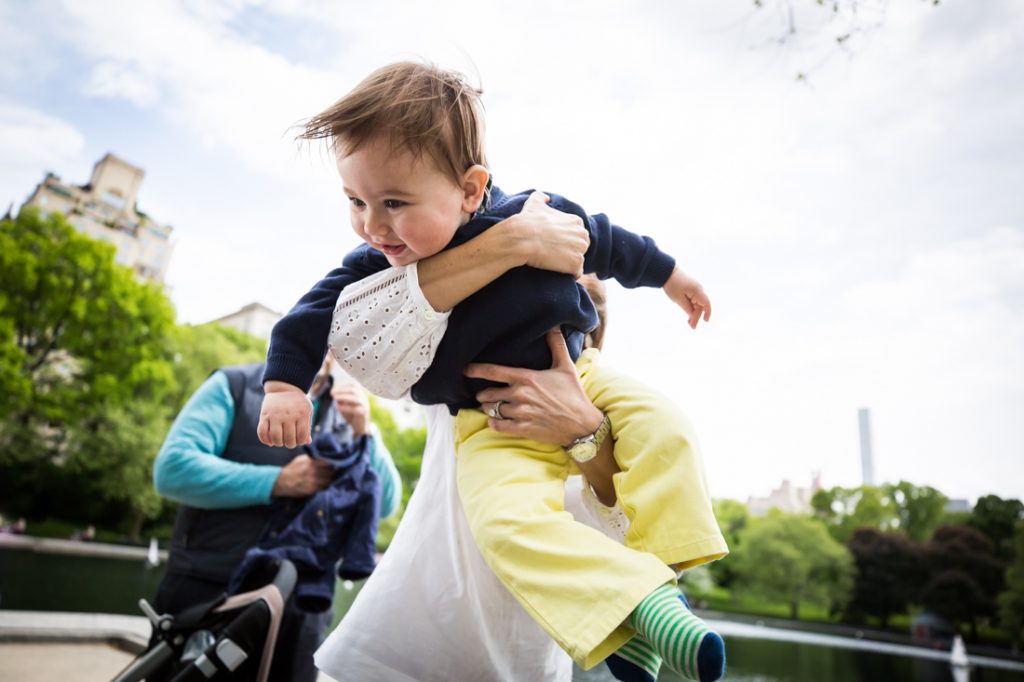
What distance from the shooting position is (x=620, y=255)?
64.7 inches

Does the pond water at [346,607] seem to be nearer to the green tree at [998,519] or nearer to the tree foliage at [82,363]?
the tree foliage at [82,363]

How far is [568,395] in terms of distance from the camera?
134cm

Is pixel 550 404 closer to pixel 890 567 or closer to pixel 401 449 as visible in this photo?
pixel 401 449

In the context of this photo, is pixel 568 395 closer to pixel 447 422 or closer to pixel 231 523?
pixel 447 422

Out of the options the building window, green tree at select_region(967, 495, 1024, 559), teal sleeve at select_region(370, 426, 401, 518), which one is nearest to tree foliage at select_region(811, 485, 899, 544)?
green tree at select_region(967, 495, 1024, 559)

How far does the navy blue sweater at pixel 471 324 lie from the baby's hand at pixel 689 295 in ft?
1.07

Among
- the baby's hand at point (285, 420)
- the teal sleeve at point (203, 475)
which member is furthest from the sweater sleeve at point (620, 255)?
the teal sleeve at point (203, 475)

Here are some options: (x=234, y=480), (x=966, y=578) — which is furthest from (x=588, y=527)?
(x=966, y=578)

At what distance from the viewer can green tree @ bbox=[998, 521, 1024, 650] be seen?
31594 millimetres

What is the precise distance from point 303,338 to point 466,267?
1.19ft

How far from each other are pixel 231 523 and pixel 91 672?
298 cm

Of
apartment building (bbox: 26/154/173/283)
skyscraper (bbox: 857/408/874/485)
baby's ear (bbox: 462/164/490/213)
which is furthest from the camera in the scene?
skyscraper (bbox: 857/408/874/485)

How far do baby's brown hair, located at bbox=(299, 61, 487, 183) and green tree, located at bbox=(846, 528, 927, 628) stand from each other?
43.2 m

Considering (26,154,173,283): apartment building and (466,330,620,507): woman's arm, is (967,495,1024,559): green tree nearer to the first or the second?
(466,330,620,507): woman's arm
